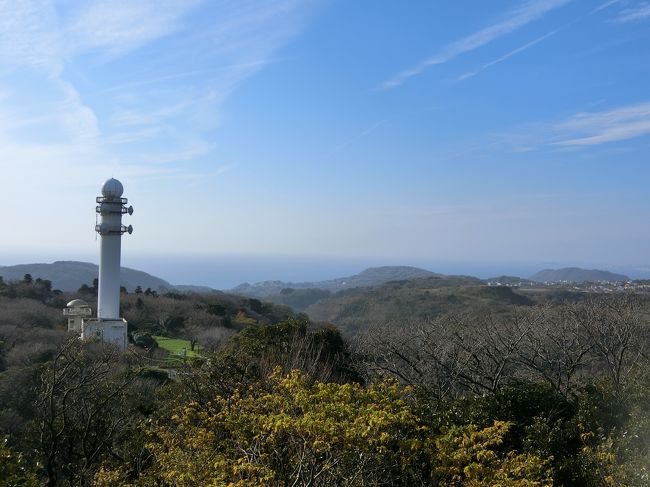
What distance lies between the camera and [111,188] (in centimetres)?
2528

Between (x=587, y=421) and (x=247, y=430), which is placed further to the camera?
(x=587, y=421)

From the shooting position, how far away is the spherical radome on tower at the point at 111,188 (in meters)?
25.3

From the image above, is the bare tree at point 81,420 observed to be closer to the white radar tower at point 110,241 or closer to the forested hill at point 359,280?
the white radar tower at point 110,241

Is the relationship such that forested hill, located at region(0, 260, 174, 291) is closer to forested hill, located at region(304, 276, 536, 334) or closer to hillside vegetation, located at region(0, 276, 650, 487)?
forested hill, located at region(304, 276, 536, 334)

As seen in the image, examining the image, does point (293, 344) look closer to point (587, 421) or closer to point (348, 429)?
point (587, 421)

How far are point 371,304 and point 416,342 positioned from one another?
41.0 meters

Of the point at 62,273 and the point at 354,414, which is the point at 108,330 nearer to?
the point at 354,414

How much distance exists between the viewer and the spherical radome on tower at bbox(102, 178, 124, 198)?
25266 millimetres

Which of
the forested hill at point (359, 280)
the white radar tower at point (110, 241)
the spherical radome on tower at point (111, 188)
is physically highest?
the spherical radome on tower at point (111, 188)

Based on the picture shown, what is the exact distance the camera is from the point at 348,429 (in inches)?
213

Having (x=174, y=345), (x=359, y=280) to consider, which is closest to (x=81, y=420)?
(x=174, y=345)

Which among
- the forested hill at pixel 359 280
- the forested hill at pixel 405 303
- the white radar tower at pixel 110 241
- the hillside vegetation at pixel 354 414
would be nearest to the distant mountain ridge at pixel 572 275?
the forested hill at pixel 359 280

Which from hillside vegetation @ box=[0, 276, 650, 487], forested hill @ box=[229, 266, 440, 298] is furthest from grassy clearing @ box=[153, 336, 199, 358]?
forested hill @ box=[229, 266, 440, 298]

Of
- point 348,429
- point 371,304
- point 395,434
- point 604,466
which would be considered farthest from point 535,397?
point 371,304
